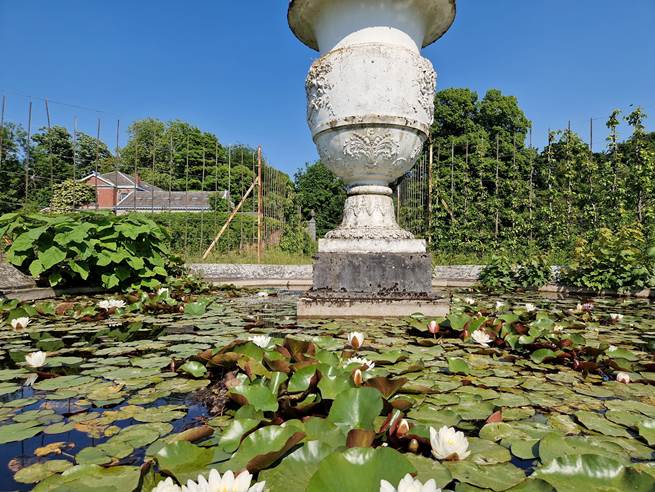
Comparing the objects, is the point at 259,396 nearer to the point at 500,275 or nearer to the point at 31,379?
the point at 31,379

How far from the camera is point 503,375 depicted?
5.45 feet

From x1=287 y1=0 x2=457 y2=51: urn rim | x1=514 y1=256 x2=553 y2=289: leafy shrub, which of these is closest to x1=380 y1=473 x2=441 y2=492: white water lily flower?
x1=287 y1=0 x2=457 y2=51: urn rim

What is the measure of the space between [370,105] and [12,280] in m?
3.67

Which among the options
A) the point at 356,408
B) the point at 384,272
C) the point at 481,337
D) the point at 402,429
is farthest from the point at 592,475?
the point at 384,272

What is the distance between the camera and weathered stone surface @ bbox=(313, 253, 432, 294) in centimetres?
320

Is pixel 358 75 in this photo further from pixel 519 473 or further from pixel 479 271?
pixel 479 271

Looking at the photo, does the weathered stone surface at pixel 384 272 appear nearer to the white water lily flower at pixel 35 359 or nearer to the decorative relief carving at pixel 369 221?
the decorative relief carving at pixel 369 221

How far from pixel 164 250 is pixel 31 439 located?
373cm

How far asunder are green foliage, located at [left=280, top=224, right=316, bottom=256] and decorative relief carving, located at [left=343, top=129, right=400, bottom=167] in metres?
6.09

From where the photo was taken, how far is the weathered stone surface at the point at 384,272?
320 centimetres

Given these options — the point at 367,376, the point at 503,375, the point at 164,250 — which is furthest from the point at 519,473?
the point at 164,250

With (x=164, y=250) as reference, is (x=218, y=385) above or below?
below

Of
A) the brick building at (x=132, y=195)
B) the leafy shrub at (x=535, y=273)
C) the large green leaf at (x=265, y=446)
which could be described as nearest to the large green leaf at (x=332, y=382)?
the large green leaf at (x=265, y=446)

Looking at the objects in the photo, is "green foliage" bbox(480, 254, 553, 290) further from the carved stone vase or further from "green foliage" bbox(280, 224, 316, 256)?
"green foliage" bbox(280, 224, 316, 256)
